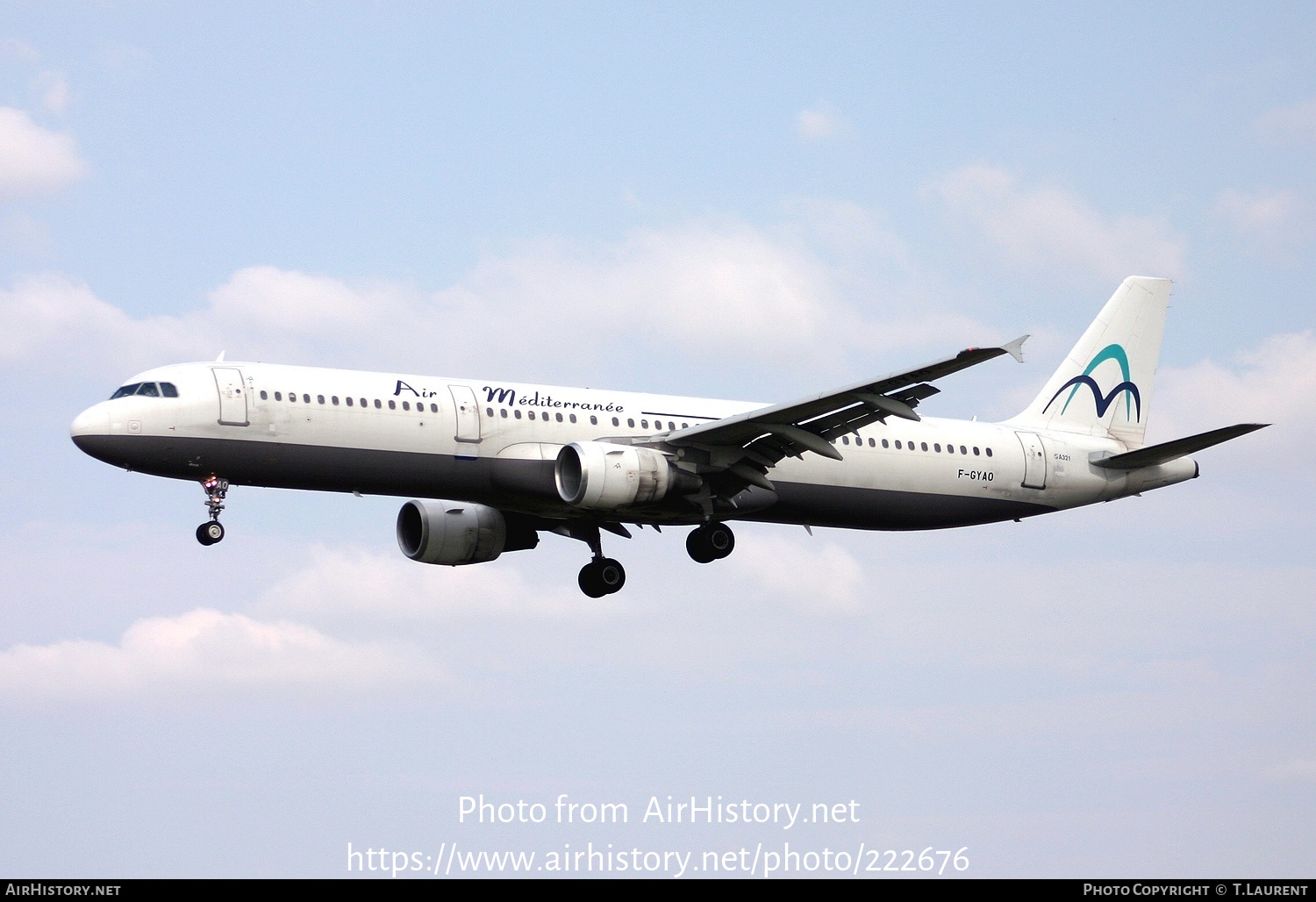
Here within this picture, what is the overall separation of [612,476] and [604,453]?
572 mm

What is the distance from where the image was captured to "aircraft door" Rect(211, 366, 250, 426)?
37.8 metres

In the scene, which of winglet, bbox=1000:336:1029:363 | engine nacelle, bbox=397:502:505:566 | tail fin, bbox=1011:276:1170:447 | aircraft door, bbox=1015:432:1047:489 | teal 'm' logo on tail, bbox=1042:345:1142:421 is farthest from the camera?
teal 'm' logo on tail, bbox=1042:345:1142:421

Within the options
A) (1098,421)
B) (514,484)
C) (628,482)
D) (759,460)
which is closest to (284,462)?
(514,484)

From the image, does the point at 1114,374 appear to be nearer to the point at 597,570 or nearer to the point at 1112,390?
the point at 1112,390

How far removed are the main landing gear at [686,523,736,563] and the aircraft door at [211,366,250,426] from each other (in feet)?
37.3

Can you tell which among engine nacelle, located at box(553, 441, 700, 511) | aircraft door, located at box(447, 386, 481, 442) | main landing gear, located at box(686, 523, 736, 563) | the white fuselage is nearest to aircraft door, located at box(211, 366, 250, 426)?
the white fuselage

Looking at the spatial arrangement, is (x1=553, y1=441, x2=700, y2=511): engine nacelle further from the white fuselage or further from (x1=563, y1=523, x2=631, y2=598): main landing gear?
(x1=563, y1=523, x2=631, y2=598): main landing gear

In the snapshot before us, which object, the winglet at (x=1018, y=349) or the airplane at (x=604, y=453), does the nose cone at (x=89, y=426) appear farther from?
the winglet at (x=1018, y=349)

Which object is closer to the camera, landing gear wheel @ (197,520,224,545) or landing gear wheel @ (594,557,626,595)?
landing gear wheel @ (197,520,224,545)

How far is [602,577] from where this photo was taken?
44844mm

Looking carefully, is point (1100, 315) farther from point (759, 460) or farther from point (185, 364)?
point (185, 364)

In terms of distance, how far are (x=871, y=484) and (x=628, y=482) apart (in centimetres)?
740

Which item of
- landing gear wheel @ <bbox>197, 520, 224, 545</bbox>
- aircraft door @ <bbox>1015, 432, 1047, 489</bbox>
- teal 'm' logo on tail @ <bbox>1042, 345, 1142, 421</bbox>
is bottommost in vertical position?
landing gear wheel @ <bbox>197, 520, 224, 545</bbox>

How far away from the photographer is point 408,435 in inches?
1531
